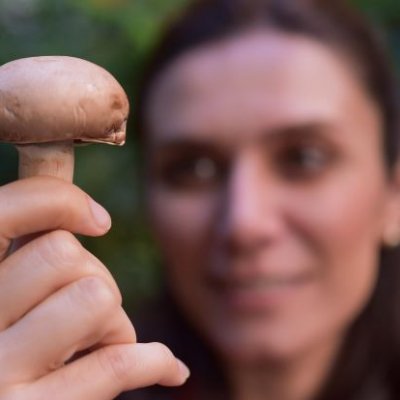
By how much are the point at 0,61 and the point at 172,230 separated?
53 cm

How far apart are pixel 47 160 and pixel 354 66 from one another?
829mm

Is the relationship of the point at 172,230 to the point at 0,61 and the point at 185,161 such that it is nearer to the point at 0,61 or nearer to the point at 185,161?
the point at 185,161

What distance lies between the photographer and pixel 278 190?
1.05 meters

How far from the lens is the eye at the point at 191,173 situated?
3.62 feet

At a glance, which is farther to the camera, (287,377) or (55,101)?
(287,377)

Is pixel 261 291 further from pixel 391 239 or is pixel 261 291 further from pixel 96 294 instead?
pixel 96 294

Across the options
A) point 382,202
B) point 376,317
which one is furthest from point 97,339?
point 376,317

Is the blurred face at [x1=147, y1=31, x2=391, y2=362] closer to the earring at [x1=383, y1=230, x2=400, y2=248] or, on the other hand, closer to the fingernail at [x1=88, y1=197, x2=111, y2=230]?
the earring at [x1=383, y1=230, x2=400, y2=248]

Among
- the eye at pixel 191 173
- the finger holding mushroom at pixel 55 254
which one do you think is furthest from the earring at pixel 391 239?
the finger holding mushroom at pixel 55 254

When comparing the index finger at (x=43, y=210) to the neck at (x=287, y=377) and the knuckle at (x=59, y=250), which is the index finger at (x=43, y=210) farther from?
the neck at (x=287, y=377)

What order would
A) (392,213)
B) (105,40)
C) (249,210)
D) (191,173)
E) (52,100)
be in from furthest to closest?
(105,40), (392,213), (191,173), (249,210), (52,100)

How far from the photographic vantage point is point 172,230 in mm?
1125

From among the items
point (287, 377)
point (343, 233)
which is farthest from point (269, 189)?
point (287, 377)

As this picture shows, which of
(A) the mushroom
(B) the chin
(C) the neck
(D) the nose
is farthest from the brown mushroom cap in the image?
(C) the neck
